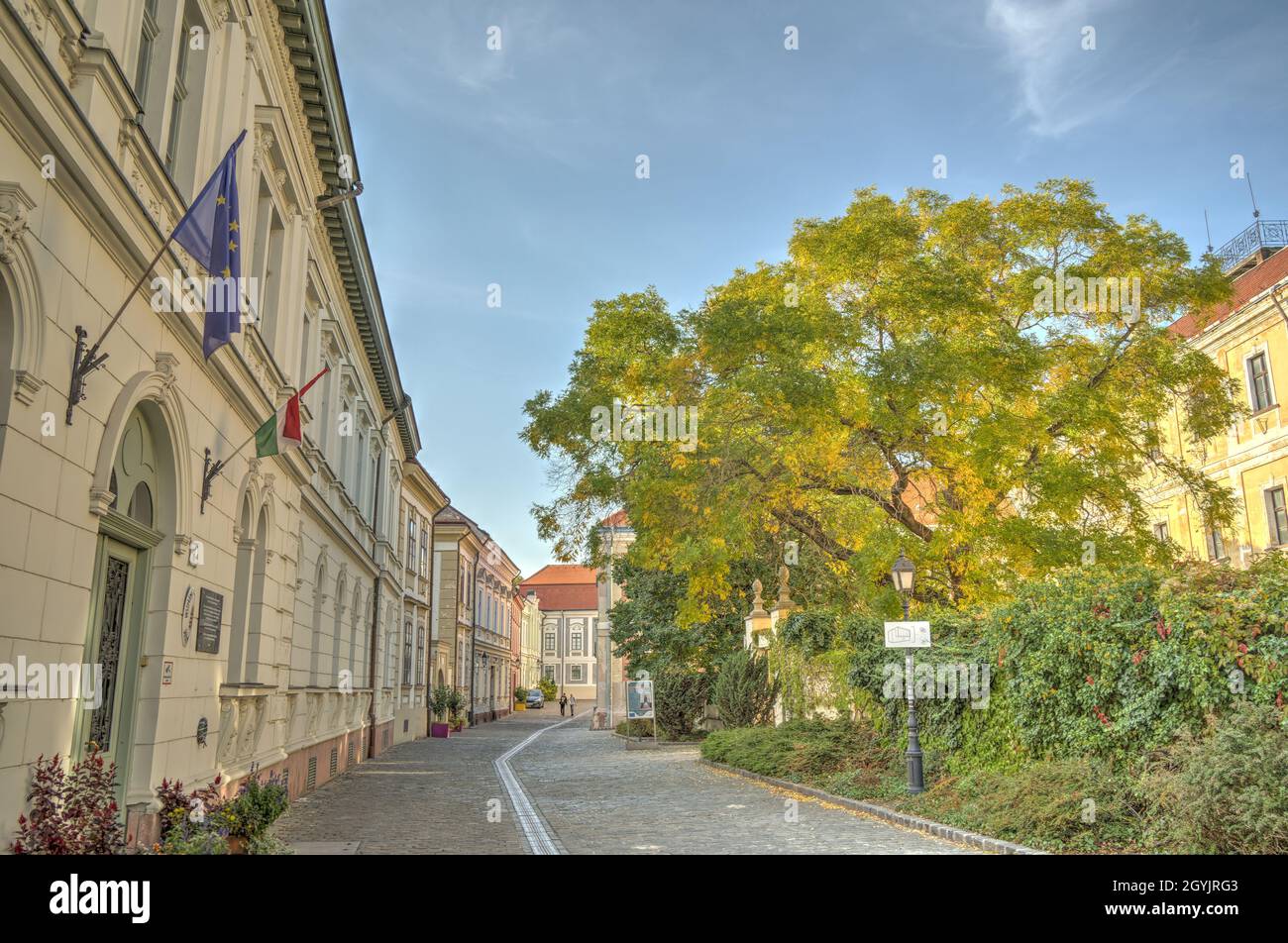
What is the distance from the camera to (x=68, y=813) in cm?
590

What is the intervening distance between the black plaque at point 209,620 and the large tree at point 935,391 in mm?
9551

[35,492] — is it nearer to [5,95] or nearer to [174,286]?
Answer: [5,95]

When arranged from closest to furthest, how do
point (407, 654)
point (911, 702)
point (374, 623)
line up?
1. point (911, 702)
2. point (374, 623)
3. point (407, 654)

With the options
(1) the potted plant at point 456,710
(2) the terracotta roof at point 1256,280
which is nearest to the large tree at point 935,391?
(2) the terracotta roof at point 1256,280

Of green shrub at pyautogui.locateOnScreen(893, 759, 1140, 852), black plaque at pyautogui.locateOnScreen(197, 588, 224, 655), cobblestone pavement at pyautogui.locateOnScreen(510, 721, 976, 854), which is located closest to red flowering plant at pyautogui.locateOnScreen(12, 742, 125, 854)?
black plaque at pyautogui.locateOnScreen(197, 588, 224, 655)

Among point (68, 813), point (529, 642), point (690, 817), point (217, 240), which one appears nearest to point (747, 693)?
point (690, 817)

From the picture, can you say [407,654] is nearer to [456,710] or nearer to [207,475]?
[456,710]

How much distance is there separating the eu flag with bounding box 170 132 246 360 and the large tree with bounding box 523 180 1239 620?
9.90 m

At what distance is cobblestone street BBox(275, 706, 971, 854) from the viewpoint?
10.3 metres

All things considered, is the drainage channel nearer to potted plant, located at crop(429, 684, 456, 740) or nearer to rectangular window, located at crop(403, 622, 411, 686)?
rectangular window, located at crop(403, 622, 411, 686)

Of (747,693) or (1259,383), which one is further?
(1259,383)

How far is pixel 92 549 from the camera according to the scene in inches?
→ 272

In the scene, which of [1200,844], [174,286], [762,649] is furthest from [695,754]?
[174,286]

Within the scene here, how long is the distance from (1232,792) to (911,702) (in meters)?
5.72
